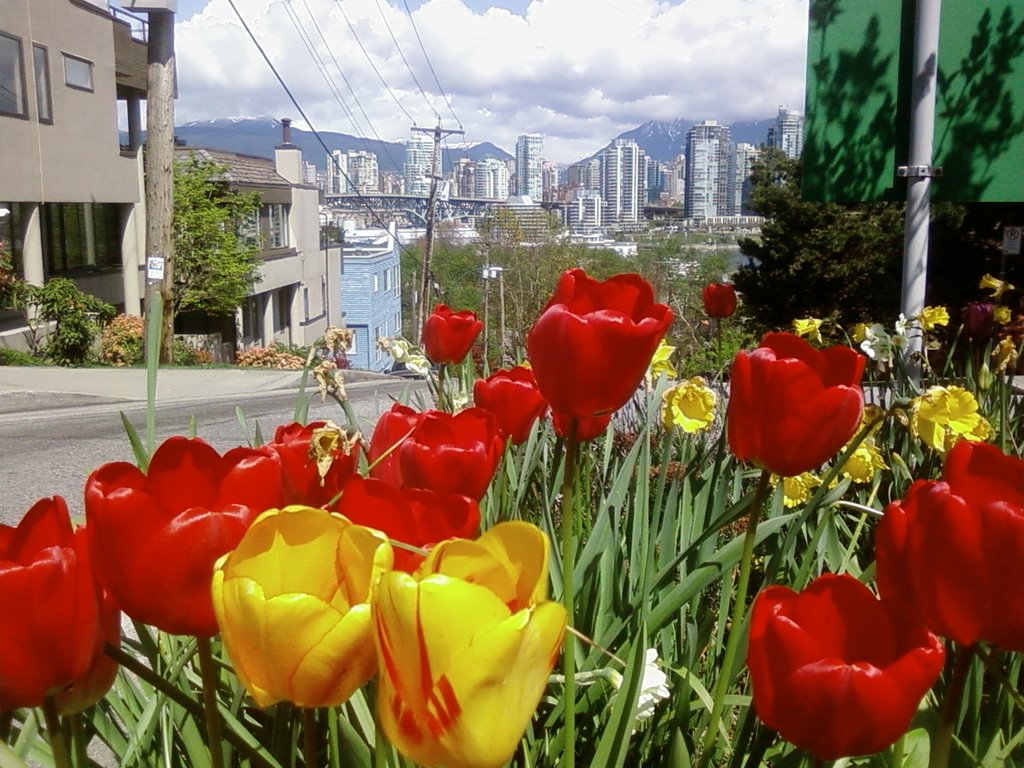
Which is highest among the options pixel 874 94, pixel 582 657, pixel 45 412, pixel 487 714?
pixel 874 94

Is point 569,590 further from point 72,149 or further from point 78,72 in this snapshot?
point 78,72

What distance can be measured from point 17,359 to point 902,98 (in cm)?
1364

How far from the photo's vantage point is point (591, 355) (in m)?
0.80

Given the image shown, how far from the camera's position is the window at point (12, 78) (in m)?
16.0

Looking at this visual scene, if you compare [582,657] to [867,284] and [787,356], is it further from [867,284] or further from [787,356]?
[867,284]

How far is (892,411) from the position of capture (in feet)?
3.89

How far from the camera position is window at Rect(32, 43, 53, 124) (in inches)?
669

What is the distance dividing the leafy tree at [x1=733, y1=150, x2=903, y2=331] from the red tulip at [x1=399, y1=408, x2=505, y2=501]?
17795 millimetres

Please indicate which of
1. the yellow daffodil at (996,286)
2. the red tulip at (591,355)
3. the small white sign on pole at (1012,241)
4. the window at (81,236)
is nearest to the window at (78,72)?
the window at (81,236)

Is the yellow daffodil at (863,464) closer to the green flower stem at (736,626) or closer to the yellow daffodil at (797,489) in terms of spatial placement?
the yellow daffodil at (797,489)

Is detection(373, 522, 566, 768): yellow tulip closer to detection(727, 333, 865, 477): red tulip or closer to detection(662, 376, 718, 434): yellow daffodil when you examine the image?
detection(727, 333, 865, 477): red tulip

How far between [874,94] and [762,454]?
3.64 metres

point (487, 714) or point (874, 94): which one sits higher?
point (874, 94)

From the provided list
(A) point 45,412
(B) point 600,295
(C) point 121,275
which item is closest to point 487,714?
(B) point 600,295
